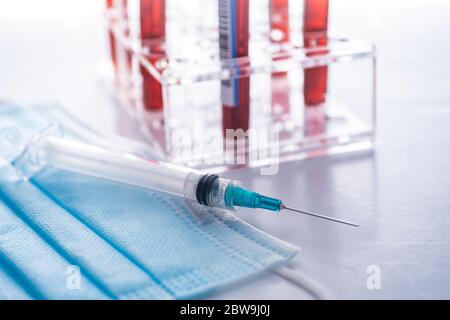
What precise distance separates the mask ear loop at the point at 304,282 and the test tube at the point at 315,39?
35cm

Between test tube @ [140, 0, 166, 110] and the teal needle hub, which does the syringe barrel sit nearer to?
the teal needle hub

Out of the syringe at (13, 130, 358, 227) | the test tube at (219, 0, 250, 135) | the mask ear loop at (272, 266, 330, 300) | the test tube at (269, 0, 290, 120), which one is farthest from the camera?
the test tube at (269, 0, 290, 120)

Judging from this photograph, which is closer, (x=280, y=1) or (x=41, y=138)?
(x=41, y=138)

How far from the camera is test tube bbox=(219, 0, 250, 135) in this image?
0.83m

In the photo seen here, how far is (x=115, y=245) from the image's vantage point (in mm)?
660

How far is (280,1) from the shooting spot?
983mm

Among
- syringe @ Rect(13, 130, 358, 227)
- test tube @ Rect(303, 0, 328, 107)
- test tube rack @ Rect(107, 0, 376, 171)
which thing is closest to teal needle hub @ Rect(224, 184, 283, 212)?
syringe @ Rect(13, 130, 358, 227)

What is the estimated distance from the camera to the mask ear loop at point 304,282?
0.59 metres

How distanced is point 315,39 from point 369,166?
165mm

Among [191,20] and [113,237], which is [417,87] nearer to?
[191,20]

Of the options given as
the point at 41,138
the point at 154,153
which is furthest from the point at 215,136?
the point at 41,138

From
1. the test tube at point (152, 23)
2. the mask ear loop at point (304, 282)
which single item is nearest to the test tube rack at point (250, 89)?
the test tube at point (152, 23)

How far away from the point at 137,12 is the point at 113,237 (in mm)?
455
